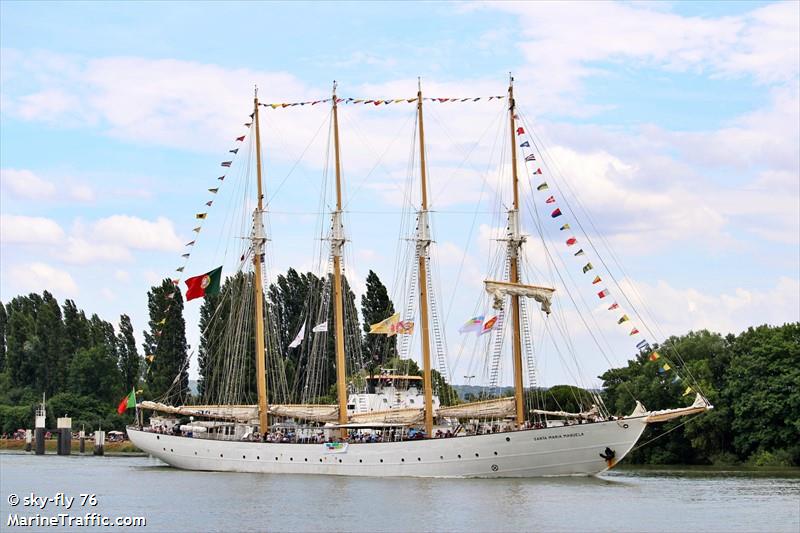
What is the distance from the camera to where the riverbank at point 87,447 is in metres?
119

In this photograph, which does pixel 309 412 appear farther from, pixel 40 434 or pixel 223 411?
pixel 40 434

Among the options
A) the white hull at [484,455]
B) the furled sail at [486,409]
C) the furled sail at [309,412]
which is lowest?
the white hull at [484,455]

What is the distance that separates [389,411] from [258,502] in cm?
1885

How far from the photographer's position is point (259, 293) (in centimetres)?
7912

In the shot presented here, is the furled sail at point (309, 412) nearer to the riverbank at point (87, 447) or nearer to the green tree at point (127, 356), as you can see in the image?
the riverbank at point (87, 447)

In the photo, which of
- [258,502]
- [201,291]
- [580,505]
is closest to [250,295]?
[201,291]

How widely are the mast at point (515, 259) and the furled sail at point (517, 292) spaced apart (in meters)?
0.45

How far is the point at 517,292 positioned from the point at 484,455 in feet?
30.6

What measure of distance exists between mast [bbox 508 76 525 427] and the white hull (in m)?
2.91

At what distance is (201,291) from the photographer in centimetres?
7594

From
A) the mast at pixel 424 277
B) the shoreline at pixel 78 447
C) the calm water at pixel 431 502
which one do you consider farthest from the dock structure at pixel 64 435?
the mast at pixel 424 277

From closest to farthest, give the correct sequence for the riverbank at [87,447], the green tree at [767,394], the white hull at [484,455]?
1. the white hull at [484,455]
2. the green tree at [767,394]
3. the riverbank at [87,447]

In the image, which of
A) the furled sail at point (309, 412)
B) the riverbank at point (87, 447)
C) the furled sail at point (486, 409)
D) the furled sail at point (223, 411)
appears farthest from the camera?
the riverbank at point (87, 447)

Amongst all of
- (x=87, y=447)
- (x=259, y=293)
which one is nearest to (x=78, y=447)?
(x=87, y=447)
